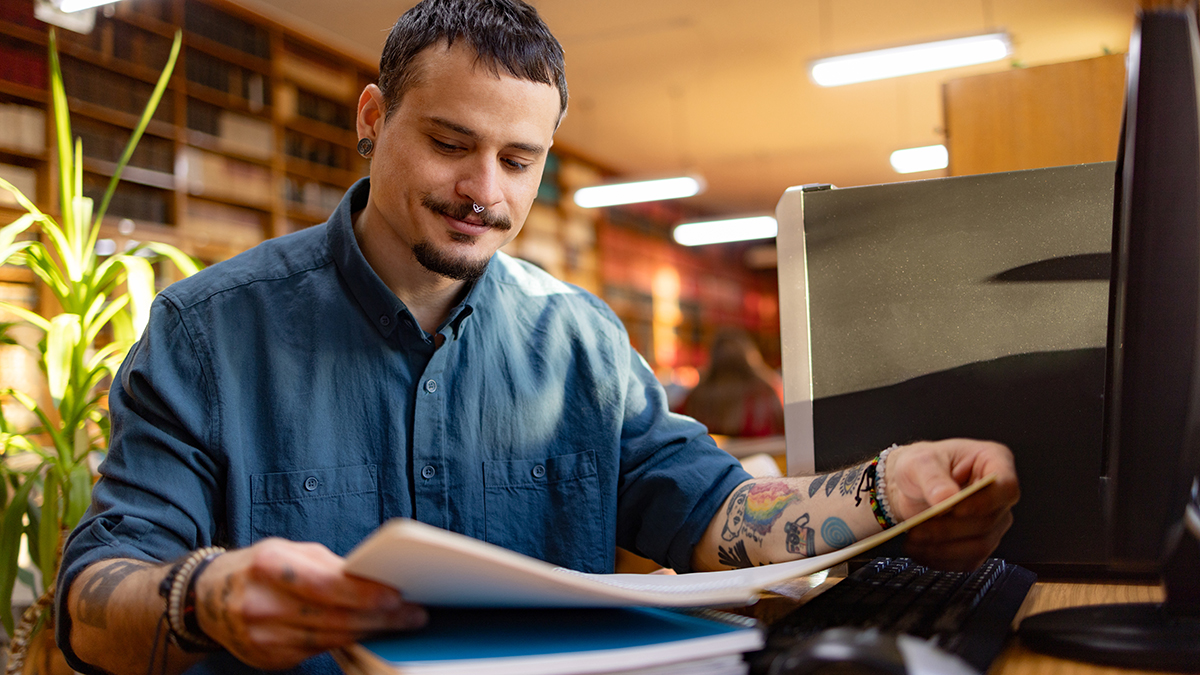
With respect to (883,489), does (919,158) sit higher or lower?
higher

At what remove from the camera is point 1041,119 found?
74.6 inches

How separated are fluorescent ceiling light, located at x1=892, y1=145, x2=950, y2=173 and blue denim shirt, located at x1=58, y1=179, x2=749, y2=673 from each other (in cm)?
517

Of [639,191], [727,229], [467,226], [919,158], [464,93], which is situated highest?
[919,158]

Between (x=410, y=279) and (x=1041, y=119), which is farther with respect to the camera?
(x=1041, y=119)

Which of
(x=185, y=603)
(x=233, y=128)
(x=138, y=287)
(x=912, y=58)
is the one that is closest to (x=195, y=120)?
(x=233, y=128)

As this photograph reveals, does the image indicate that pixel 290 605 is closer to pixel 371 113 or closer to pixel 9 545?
pixel 371 113

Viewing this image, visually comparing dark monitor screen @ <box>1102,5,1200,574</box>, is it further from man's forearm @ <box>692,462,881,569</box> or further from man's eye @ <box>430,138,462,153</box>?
man's eye @ <box>430,138,462,153</box>

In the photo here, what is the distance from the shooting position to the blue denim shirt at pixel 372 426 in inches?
34.4

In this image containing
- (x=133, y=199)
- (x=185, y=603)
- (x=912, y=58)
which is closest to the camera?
(x=185, y=603)

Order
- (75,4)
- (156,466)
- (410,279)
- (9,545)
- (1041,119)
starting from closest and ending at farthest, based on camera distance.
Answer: (156,466)
(410,279)
(9,545)
(1041,119)
(75,4)

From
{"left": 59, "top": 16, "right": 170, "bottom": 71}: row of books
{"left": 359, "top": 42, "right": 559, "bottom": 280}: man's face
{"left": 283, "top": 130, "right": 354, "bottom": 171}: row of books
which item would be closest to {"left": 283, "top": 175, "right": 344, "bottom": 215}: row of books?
{"left": 283, "top": 130, "right": 354, "bottom": 171}: row of books

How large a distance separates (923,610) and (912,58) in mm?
3679

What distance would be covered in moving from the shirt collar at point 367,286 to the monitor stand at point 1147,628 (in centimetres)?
70

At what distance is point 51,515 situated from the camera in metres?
1.55
